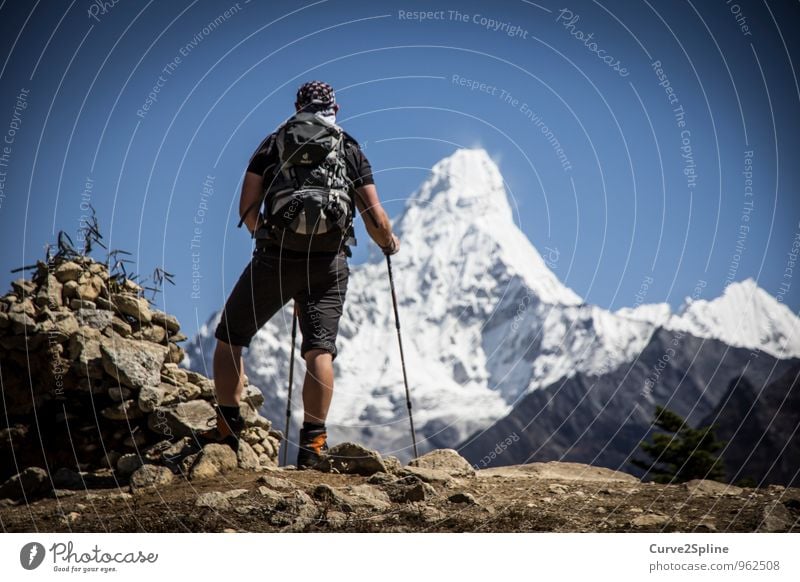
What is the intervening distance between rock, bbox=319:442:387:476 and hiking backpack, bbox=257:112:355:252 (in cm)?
152

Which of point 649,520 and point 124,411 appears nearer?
point 649,520

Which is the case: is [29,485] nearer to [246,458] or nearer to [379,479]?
[246,458]

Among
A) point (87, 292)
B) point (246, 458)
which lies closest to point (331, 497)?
point (246, 458)

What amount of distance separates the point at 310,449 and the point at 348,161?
2149 mm

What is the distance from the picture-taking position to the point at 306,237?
21.2 feet

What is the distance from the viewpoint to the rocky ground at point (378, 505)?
6012 mm

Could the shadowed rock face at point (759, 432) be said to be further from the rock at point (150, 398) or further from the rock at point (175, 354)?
the rock at point (150, 398)

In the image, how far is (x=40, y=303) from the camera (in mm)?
8172

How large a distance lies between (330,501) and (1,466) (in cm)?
327

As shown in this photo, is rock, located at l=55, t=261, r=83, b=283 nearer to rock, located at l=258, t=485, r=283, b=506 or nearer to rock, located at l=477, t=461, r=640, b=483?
rock, located at l=258, t=485, r=283, b=506

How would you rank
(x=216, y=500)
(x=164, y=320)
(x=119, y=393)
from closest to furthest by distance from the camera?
(x=216, y=500), (x=119, y=393), (x=164, y=320)

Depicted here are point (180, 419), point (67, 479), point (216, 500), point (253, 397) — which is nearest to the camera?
point (216, 500)

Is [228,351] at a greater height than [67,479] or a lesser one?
greater

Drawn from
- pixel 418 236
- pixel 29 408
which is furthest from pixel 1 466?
pixel 418 236
